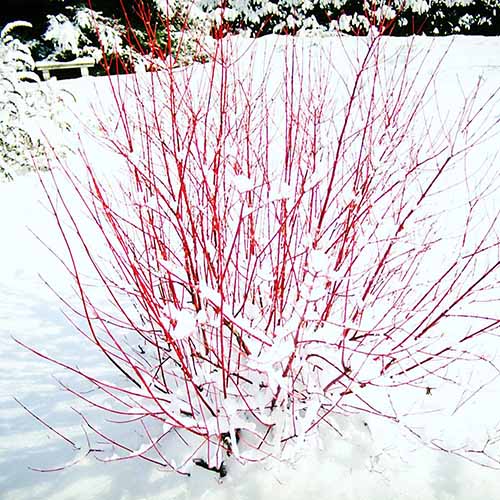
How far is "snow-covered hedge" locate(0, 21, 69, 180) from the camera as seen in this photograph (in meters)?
4.81

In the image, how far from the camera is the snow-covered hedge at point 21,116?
15.8 ft

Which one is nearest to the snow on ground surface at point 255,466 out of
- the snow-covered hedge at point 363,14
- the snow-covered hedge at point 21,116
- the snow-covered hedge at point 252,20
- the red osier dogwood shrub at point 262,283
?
the red osier dogwood shrub at point 262,283

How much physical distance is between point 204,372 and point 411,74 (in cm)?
591

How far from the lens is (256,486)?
1.88 meters

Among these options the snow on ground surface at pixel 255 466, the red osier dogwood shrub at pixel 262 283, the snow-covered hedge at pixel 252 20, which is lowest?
the snow on ground surface at pixel 255 466

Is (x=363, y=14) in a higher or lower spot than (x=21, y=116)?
higher

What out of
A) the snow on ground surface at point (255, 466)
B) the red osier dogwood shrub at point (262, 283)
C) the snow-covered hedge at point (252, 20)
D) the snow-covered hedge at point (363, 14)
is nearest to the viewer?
the red osier dogwood shrub at point (262, 283)

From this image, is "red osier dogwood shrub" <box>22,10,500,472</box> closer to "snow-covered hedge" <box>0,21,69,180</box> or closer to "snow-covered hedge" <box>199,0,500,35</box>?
"snow-covered hedge" <box>0,21,69,180</box>

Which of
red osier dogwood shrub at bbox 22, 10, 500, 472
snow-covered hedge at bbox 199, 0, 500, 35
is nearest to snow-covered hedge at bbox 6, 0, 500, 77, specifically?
snow-covered hedge at bbox 199, 0, 500, 35

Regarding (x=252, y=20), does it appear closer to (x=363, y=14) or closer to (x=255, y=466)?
(x=363, y=14)

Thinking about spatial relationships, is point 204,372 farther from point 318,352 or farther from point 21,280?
point 21,280

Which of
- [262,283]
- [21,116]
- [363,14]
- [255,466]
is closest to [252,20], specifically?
[363,14]

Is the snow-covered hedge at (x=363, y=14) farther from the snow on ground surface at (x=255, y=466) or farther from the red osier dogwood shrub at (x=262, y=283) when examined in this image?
the snow on ground surface at (x=255, y=466)

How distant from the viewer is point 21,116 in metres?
4.86
